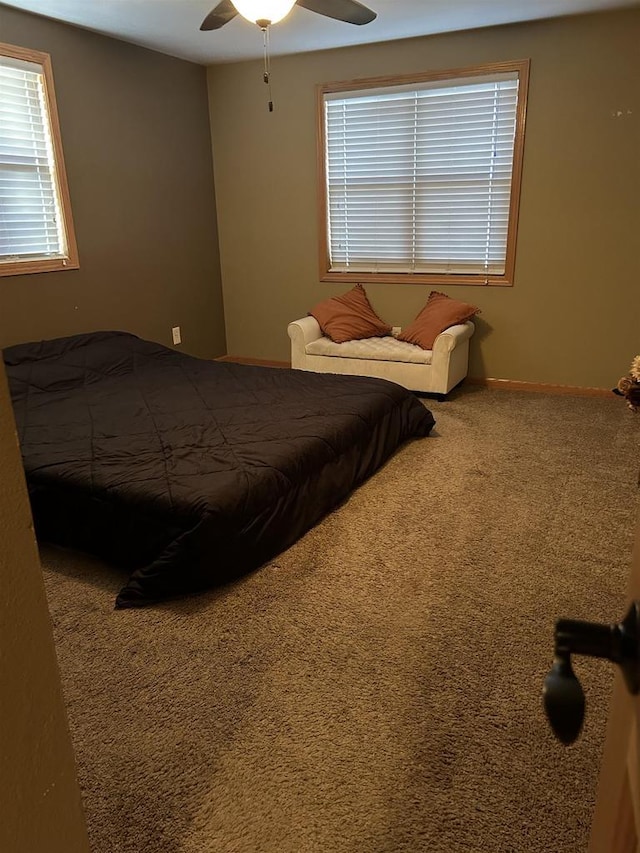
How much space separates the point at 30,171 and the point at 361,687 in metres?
3.80

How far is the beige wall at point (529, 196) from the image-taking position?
14.2 ft

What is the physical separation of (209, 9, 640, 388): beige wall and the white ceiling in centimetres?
18

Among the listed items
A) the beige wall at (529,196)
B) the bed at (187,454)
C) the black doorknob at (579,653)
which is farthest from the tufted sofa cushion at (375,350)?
the black doorknob at (579,653)

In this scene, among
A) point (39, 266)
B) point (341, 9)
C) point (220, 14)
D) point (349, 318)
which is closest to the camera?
point (341, 9)

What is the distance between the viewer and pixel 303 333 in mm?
5023

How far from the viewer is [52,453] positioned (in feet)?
8.75

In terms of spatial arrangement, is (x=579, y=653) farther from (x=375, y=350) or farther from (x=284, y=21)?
(x=284, y=21)

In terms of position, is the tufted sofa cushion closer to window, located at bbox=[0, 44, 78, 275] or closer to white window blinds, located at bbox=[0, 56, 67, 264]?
window, located at bbox=[0, 44, 78, 275]

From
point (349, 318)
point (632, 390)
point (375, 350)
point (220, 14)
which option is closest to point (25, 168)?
point (220, 14)

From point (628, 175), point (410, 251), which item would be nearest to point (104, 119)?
point (410, 251)

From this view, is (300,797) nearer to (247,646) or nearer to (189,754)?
(189,754)

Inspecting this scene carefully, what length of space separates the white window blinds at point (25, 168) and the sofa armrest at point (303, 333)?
5.93 ft

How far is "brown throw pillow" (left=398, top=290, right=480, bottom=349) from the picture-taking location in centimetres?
477

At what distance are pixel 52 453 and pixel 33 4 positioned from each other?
2.86m
